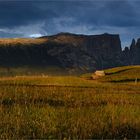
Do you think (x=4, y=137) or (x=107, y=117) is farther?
(x=107, y=117)

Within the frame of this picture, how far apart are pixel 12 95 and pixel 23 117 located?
6799mm

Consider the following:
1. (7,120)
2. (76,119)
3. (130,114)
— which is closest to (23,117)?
(7,120)

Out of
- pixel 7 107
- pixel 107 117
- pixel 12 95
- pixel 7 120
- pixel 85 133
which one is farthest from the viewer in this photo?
pixel 12 95

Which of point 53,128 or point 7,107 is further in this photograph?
point 7,107

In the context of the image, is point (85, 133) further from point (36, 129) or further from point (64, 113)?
point (64, 113)

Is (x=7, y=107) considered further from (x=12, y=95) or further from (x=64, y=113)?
(x=12, y=95)

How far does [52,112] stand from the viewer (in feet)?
47.5

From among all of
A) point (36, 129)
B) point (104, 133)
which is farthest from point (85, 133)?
point (36, 129)

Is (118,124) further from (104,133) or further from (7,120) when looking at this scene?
(7,120)

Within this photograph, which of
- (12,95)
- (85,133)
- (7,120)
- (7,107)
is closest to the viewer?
(85,133)

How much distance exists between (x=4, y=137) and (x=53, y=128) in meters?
1.98

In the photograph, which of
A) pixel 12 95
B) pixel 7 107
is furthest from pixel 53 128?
pixel 12 95

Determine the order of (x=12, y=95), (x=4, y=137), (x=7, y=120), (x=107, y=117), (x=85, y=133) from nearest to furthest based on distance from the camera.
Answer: (x=4, y=137) < (x=85, y=133) < (x=7, y=120) < (x=107, y=117) < (x=12, y=95)

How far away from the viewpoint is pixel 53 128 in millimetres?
12125
